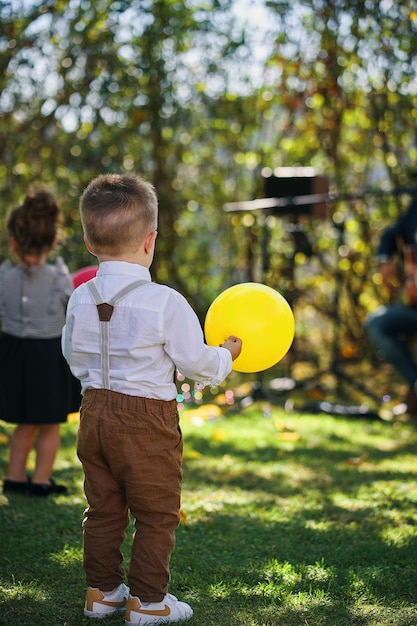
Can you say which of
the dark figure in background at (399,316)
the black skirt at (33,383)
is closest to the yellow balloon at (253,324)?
the black skirt at (33,383)

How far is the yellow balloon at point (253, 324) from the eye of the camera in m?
2.63

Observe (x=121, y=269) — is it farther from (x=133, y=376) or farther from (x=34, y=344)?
(x=34, y=344)

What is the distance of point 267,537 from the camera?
11.1 ft

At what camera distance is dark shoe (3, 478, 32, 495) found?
12.8ft

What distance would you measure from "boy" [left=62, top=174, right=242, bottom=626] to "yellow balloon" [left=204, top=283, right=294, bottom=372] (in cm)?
13

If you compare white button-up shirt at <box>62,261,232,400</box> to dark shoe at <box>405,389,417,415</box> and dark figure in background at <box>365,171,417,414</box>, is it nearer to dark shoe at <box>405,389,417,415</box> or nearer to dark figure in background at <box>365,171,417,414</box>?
dark figure in background at <box>365,171,417,414</box>

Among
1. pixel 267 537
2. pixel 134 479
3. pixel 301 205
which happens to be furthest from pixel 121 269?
pixel 301 205

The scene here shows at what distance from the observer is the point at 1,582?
2838 millimetres

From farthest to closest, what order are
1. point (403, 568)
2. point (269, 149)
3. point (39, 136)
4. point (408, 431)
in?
point (269, 149), point (39, 136), point (408, 431), point (403, 568)

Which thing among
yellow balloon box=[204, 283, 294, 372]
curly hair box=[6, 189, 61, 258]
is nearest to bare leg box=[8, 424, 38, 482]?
curly hair box=[6, 189, 61, 258]

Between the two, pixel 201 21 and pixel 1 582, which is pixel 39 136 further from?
pixel 1 582

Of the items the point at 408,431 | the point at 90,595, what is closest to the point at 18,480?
the point at 90,595

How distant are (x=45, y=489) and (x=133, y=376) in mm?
1651

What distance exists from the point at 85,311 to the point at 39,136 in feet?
15.5
